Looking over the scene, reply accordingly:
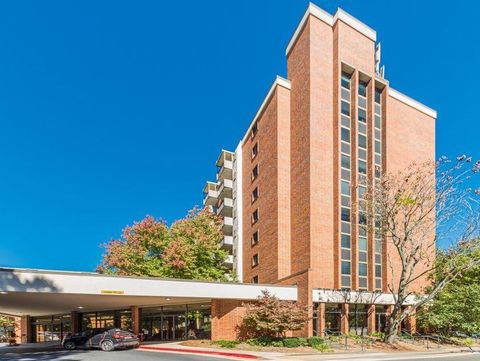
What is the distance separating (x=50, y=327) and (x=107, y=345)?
22571mm

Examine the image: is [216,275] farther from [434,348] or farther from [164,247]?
[434,348]

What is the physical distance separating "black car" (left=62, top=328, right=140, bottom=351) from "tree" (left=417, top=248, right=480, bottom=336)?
849 inches

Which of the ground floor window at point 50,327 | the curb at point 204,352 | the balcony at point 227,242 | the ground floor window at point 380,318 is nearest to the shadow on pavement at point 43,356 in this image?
the curb at point 204,352

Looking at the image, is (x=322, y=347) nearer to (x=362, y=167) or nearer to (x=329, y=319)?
(x=329, y=319)

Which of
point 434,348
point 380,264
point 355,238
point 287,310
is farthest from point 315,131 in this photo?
point 434,348

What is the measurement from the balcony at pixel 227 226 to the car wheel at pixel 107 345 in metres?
27.9

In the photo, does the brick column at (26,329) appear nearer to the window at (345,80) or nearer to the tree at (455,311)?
the tree at (455,311)

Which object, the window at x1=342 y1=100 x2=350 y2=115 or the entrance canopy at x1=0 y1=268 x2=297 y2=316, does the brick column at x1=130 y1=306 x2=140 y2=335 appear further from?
the window at x1=342 y1=100 x2=350 y2=115

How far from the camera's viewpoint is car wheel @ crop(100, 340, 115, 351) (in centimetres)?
2438

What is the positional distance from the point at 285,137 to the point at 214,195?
98.9 feet

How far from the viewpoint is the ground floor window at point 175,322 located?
31.7 m

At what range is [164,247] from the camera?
4200 centimetres

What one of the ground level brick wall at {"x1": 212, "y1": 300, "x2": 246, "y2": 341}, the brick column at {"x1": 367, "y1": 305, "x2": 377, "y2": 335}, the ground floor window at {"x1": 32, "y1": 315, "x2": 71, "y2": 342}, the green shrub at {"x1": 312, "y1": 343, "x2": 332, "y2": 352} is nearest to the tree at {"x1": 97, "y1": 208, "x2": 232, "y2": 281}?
the ground floor window at {"x1": 32, "y1": 315, "x2": 71, "y2": 342}

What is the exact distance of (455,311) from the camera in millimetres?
29797
